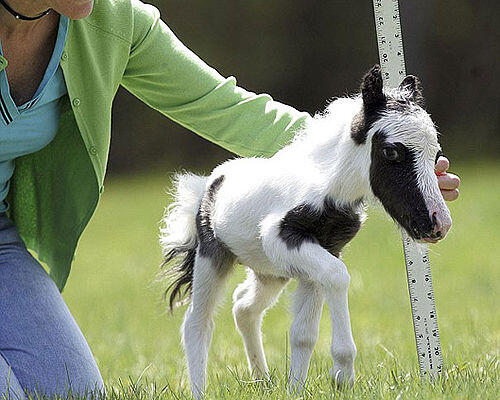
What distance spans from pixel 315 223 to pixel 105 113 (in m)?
0.93

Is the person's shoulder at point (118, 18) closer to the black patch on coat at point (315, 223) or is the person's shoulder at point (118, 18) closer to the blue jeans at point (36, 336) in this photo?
the blue jeans at point (36, 336)

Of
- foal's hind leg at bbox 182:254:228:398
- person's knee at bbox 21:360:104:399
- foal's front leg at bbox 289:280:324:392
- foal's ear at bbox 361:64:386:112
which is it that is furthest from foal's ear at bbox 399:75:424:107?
person's knee at bbox 21:360:104:399

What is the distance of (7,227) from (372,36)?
1085 centimetres

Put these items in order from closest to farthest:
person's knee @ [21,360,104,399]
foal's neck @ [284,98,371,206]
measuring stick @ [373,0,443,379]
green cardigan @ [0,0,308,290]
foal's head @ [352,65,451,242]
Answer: foal's head @ [352,65,451,242]
foal's neck @ [284,98,371,206]
measuring stick @ [373,0,443,379]
person's knee @ [21,360,104,399]
green cardigan @ [0,0,308,290]

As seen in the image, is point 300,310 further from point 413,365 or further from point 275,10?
point 275,10

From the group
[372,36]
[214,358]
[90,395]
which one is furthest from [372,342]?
[372,36]

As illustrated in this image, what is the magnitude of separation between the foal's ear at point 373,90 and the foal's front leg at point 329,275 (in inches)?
15.4

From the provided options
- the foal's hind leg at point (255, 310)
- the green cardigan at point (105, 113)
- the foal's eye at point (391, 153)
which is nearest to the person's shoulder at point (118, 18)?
the green cardigan at point (105, 113)

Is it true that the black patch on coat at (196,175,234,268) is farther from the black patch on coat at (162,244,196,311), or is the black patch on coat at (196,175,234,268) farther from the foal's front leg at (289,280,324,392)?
the foal's front leg at (289,280,324,392)

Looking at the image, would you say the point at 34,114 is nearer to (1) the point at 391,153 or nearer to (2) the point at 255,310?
(2) the point at 255,310

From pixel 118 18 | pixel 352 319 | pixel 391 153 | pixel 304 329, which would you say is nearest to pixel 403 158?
pixel 391 153

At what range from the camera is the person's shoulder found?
325 cm

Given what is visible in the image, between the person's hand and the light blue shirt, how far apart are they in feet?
4.07

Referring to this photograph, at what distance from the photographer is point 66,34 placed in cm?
315
